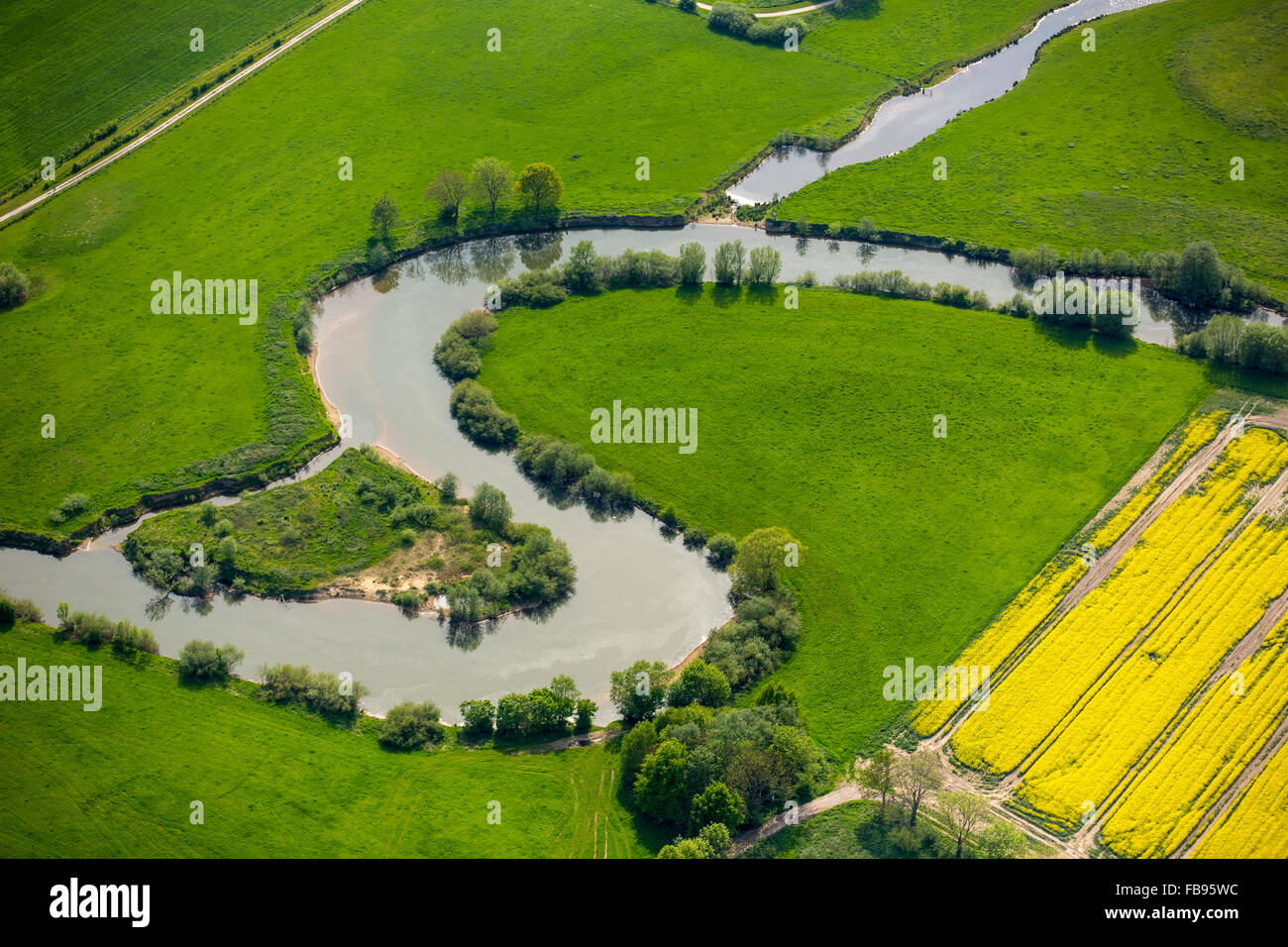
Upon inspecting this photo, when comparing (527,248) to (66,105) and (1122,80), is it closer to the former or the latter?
(66,105)

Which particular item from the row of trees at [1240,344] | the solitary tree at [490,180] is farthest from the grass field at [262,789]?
the row of trees at [1240,344]

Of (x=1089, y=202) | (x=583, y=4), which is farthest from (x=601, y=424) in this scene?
(x=583, y=4)

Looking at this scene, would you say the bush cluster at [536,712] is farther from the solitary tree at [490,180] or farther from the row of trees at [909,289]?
the solitary tree at [490,180]

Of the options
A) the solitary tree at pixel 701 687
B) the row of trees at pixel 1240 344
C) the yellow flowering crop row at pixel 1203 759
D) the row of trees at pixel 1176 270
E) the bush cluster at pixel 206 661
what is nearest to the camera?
the yellow flowering crop row at pixel 1203 759

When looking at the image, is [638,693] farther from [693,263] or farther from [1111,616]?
[693,263]

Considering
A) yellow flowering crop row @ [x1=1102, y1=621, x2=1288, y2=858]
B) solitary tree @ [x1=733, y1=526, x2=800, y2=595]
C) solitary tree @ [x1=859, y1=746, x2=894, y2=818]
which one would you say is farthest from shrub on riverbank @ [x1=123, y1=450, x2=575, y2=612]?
yellow flowering crop row @ [x1=1102, y1=621, x2=1288, y2=858]

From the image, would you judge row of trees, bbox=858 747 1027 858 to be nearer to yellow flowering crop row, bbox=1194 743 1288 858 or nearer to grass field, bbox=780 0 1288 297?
yellow flowering crop row, bbox=1194 743 1288 858

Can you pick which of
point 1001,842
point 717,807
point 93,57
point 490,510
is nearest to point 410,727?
point 490,510
